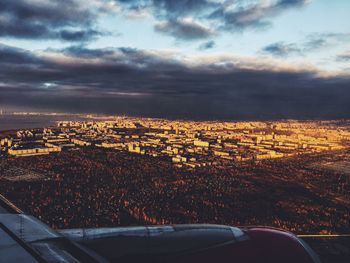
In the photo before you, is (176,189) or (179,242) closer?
(179,242)

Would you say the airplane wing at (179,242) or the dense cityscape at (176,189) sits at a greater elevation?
the airplane wing at (179,242)

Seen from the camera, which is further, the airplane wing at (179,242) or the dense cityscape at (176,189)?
the dense cityscape at (176,189)

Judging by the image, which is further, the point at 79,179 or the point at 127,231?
the point at 79,179

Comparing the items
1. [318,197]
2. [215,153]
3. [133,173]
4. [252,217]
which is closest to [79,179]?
[133,173]

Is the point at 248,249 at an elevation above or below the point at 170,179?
above

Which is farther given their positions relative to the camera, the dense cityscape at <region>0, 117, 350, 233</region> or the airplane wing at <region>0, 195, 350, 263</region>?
the dense cityscape at <region>0, 117, 350, 233</region>

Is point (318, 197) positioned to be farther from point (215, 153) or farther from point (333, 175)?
point (215, 153)

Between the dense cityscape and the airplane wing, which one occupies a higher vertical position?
the airplane wing

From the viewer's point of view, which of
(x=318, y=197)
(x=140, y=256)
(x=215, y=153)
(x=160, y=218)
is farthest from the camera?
(x=215, y=153)

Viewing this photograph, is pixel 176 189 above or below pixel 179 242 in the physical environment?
below

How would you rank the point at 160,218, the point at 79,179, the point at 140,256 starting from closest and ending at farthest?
the point at 140,256
the point at 160,218
the point at 79,179

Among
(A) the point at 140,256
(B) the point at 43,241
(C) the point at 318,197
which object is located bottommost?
(C) the point at 318,197
